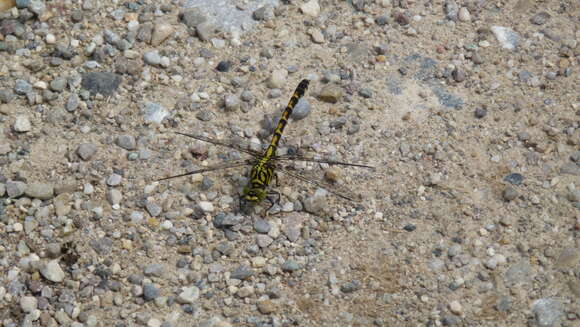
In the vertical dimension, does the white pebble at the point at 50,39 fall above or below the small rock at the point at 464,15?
below

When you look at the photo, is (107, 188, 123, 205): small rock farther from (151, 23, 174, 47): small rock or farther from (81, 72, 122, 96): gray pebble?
(151, 23, 174, 47): small rock

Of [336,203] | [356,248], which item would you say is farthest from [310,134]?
[356,248]

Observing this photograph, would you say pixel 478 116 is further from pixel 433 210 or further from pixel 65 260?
pixel 65 260

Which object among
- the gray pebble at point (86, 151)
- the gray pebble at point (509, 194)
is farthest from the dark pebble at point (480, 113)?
the gray pebble at point (86, 151)

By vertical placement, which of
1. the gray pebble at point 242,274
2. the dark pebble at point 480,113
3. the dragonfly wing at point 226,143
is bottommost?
the gray pebble at point 242,274

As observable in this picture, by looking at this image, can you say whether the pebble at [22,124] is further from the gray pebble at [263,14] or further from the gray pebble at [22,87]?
the gray pebble at [263,14]

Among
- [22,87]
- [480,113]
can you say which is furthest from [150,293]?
[480,113]

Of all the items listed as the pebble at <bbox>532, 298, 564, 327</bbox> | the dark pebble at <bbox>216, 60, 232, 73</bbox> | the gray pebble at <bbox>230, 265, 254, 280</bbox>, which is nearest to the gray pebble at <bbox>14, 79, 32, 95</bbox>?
the dark pebble at <bbox>216, 60, 232, 73</bbox>
